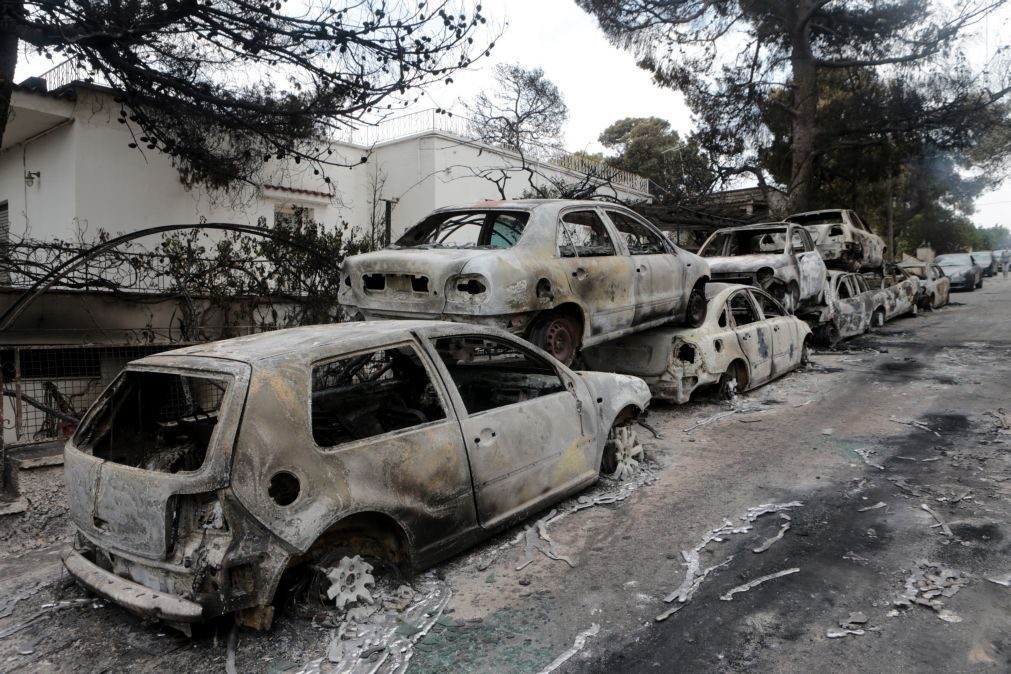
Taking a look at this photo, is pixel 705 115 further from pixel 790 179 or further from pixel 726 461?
pixel 726 461

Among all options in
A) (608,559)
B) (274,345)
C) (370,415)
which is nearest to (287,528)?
(274,345)

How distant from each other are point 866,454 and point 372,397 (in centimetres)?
421

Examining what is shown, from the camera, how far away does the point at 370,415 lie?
13.5ft

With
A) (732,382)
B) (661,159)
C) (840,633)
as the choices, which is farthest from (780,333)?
(661,159)

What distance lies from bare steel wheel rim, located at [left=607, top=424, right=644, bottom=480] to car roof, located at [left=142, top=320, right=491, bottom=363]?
1.72 m

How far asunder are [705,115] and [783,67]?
8.68ft

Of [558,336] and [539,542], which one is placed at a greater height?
[558,336]

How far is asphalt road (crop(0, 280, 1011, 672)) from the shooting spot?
2854 millimetres

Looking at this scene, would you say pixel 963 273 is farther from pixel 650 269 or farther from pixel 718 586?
pixel 718 586

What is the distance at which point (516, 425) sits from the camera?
3.99 metres

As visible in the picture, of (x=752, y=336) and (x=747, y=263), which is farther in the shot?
(x=747, y=263)

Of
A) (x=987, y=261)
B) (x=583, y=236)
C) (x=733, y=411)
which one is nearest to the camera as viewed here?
(x=583, y=236)

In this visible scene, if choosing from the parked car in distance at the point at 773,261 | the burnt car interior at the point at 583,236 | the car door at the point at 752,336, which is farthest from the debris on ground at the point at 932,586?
the parked car in distance at the point at 773,261

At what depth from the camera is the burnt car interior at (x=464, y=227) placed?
19.8ft
